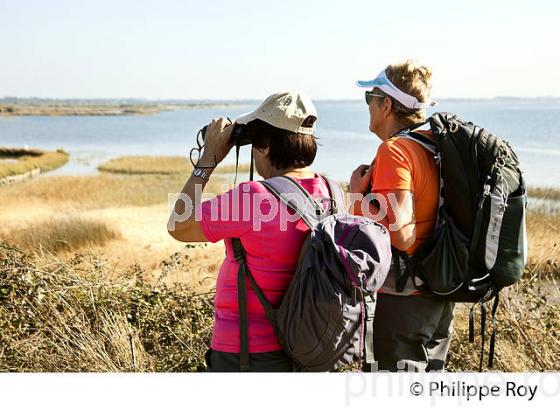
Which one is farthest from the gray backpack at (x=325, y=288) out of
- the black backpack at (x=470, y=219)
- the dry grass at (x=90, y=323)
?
the dry grass at (x=90, y=323)

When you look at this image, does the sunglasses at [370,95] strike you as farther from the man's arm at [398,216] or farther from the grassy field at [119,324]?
the grassy field at [119,324]

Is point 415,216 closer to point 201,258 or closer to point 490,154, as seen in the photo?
point 490,154

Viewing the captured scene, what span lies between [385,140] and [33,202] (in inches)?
838

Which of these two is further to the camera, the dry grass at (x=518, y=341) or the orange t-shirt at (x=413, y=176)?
the dry grass at (x=518, y=341)

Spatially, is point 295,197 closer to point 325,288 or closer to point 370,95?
point 325,288

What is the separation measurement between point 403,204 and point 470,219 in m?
0.31

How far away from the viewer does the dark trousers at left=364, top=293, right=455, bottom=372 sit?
2.79m

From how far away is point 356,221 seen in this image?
2348 millimetres

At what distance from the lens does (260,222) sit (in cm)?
231

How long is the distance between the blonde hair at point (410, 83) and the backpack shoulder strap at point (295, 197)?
28.9 inches

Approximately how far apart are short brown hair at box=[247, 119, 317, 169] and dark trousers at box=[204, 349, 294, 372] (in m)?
0.69

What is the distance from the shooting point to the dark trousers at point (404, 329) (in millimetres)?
2795

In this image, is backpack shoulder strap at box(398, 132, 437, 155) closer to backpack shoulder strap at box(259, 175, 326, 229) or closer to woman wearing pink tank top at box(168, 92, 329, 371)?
woman wearing pink tank top at box(168, 92, 329, 371)
